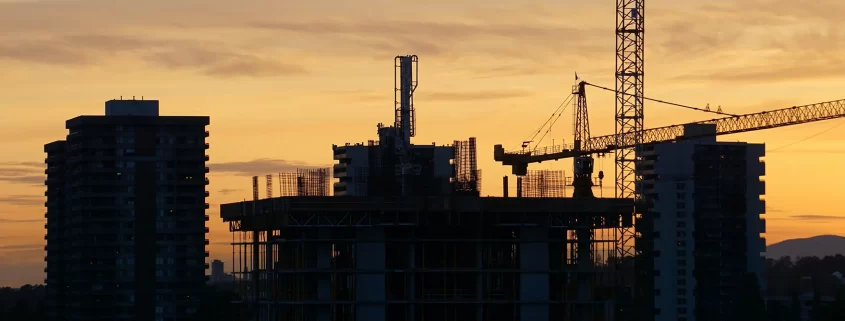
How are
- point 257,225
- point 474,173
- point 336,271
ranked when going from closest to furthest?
point 336,271 < point 257,225 < point 474,173

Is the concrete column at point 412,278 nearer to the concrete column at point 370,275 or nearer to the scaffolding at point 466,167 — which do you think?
the concrete column at point 370,275

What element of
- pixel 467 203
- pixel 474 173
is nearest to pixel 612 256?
pixel 474 173

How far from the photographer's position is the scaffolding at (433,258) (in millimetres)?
109812

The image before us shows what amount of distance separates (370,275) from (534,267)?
1001 cm

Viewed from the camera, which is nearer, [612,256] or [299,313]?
[299,313]

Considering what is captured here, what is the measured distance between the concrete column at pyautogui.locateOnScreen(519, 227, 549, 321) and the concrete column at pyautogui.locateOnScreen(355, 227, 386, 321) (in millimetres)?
8535

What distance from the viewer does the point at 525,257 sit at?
112m

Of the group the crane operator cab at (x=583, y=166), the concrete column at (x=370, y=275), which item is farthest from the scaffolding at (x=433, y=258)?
the crane operator cab at (x=583, y=166)

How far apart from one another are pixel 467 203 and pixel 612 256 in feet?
67.1

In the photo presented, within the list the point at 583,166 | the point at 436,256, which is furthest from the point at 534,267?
the point at 583,166

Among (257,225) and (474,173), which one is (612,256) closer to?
(474,173)

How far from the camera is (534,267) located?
11206 cm

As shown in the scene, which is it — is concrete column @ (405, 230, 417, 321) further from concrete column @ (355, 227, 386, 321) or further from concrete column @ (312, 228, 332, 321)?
concrete column @ (312, 228, 332, 321)

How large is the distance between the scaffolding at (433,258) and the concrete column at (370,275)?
6cm
